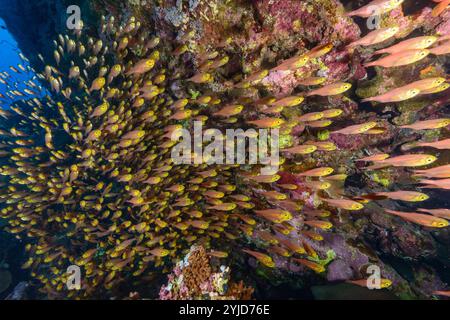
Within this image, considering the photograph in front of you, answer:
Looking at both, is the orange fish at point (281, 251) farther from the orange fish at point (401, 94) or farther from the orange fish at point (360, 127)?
the orange fish at point (401, 94)

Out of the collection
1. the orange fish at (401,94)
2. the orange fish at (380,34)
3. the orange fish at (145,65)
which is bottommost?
the orange fish at (401,94)

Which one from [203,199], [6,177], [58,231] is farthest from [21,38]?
[203,199]

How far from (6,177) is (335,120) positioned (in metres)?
11.0

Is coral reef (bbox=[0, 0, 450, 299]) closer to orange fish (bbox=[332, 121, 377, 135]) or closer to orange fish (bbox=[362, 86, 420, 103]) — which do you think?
orange fish (bbox=[332, 121, 377, 135])

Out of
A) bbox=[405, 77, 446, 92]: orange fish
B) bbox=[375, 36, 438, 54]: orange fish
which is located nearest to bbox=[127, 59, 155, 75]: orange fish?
bbox=[375, 36, 438, 54]: orange fish

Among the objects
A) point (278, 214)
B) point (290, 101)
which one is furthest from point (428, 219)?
point (290, 101)

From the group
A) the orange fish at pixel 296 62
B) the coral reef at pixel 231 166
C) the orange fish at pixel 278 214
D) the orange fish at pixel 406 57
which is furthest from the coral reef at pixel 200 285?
the orange fish at pixel 406 57

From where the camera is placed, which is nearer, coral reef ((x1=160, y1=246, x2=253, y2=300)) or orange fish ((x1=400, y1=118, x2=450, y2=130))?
orange fish ((x1=400, y1=118, x2=450, y2=130))

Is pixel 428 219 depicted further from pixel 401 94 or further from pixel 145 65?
pixel 145 65

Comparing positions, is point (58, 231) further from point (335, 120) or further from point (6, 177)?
point (335, 120)

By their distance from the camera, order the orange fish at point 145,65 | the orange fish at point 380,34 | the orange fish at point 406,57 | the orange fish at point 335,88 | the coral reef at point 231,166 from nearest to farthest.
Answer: the orange fish at point 406,57, the orange fish at point 380,34, the orange fish at point 335,88, the orange fish at point 145,65, the coral reef at point 231,166

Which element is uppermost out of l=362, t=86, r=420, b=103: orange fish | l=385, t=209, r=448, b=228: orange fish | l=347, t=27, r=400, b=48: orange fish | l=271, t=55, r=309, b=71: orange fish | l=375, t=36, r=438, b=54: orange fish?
l=347, t=27, r=400, b=48: orange fish

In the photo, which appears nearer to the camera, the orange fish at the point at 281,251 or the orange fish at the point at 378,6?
the orange fish at the point at 378,6
